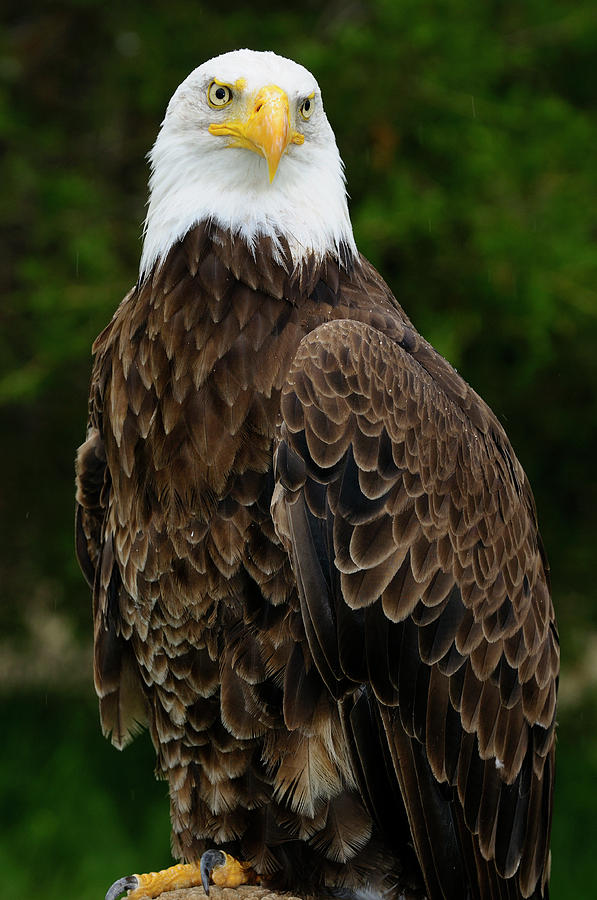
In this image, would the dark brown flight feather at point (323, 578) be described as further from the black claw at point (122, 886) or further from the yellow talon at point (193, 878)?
the black claw at point (122, 886)

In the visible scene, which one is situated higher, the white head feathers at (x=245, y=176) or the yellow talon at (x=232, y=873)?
the white head feathers at (x=245, y=176)

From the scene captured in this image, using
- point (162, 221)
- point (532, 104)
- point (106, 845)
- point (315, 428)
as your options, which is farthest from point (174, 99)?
point (106, 845)

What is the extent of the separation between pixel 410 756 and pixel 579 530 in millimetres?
4342

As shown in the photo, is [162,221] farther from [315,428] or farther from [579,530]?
[579,530]

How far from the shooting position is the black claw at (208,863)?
10.9 ft

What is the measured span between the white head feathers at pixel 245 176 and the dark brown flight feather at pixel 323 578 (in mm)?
61

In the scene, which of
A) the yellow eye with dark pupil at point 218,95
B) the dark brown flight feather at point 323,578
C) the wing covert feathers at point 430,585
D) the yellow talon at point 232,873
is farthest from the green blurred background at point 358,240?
the yellow talon at point 232,873

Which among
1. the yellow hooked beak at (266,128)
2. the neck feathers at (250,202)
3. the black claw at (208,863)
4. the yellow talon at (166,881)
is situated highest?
the yellow hooked beak at (266,128)

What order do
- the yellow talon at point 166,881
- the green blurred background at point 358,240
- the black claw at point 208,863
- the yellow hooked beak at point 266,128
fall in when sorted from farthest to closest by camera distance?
1. the green blurred background at point 358,240
2. the yellow talon at point 166,881
3. the black claw at point 208,863
4. the yellow hooked beak at point 266,128

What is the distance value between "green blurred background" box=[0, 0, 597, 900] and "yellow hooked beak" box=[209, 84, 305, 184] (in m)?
2.71

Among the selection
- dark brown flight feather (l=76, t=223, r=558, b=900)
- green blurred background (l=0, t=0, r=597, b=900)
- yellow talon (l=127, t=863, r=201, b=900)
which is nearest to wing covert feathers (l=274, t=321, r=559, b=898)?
dark brown flight feather (l=76, t=223, r=558, b=900)

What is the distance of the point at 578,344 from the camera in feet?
21.8

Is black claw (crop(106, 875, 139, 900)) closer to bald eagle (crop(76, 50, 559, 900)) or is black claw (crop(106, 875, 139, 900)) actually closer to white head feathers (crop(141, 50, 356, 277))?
bald eagle (crop(76, 50, 559, 900))

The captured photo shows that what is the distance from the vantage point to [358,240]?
19.2 feet
